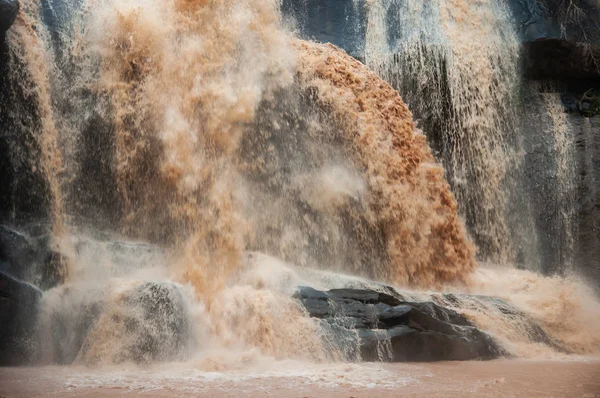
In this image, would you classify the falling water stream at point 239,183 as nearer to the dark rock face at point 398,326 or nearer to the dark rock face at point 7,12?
the dark rock face at point 398,326

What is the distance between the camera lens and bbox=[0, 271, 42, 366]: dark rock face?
6078 millimetres

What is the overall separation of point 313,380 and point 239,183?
401 centimetres

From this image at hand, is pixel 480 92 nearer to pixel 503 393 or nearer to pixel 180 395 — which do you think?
pixel 503 393

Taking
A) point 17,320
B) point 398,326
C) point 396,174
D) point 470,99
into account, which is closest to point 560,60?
point 470,99

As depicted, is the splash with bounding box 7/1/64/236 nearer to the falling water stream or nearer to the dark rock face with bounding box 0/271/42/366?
the falling water stream

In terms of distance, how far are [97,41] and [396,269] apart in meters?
4.90

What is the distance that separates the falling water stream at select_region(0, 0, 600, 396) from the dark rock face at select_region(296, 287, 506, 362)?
16 centimetres

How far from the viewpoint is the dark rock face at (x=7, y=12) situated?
23.4 feet

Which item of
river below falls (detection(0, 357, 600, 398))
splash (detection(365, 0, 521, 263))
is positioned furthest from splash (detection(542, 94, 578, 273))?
river below falls (detection(0, 357, 600, 398))

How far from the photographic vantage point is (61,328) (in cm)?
627

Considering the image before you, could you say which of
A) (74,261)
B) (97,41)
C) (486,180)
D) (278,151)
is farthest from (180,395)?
(486,180)

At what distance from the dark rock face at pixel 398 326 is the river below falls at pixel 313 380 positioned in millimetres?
491

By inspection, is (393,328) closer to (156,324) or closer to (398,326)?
(398,326)

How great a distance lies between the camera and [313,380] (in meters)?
5.04
